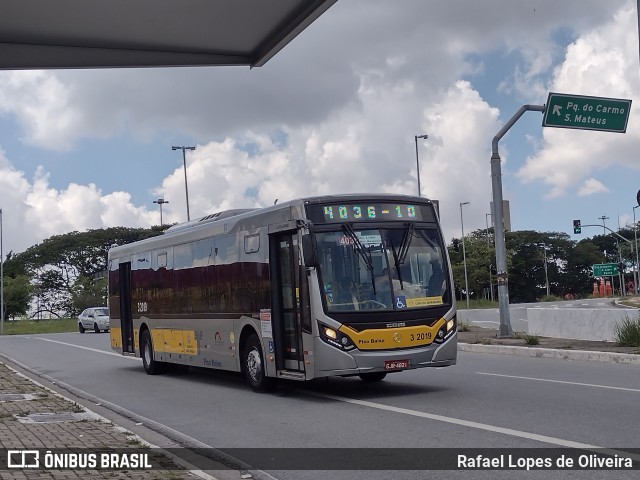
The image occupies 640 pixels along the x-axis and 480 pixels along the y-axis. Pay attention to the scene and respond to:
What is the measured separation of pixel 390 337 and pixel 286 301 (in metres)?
1.81

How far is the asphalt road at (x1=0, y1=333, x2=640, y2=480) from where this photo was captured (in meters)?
9.12

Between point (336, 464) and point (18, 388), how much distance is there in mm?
9653

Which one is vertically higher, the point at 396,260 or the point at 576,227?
the point at 576,227

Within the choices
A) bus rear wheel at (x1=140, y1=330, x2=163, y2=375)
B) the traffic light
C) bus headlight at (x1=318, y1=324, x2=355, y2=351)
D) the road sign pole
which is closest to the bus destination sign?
bus headlight at (x1=318, y1=324, x2=355, y2=351)

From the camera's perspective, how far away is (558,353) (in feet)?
63.2

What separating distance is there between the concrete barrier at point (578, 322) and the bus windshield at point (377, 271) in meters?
9.61

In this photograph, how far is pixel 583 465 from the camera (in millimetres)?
7715

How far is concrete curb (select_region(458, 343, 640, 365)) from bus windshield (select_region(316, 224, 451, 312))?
589 centimetres

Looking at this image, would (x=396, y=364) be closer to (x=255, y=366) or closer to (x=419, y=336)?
(x=419, y=336)

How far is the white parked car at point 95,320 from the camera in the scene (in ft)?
159

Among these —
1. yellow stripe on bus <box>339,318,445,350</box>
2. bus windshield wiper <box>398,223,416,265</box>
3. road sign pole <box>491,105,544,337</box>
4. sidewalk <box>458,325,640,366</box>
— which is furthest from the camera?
road sign pole <box>491,105,544,337</box>

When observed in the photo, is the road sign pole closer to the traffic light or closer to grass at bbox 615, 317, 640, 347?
grass at bbox 615, 317, 640, 347

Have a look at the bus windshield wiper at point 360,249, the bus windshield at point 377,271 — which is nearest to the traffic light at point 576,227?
the bus windshield at point 377,271

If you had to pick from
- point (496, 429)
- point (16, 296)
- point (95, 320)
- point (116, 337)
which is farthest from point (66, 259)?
point (496, 429)
